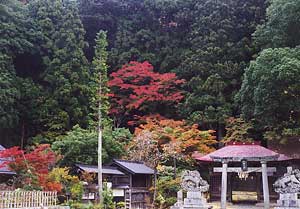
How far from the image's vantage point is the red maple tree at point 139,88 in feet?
117

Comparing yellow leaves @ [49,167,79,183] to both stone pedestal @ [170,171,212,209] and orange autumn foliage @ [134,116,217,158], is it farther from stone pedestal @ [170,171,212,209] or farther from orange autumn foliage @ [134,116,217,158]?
orange autumn foliage @ [134,116,217,158]

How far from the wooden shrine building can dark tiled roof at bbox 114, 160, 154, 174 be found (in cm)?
361

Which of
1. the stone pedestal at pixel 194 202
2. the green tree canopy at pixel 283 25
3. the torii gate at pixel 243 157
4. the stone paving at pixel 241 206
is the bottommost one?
the stone paving at pixel 241 206

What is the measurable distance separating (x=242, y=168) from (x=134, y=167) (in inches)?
242

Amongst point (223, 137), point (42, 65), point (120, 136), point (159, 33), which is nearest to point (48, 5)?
point (42, 65)

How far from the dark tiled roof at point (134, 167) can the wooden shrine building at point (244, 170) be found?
361cm

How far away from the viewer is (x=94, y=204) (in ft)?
74.5

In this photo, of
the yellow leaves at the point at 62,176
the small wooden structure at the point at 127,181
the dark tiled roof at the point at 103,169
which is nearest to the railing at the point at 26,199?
the yellow leaves at the point at 62,176

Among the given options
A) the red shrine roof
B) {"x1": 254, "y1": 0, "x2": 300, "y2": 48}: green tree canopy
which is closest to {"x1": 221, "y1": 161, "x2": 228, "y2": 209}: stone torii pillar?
the red shrine roof

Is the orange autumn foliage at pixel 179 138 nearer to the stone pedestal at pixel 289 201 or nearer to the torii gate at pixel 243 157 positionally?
the torii gate at pixel 243 157

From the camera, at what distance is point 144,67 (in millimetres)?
36656

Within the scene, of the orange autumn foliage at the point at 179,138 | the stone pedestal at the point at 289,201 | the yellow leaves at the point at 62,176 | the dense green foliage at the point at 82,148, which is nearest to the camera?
the stone pedestal at the point at 289,201

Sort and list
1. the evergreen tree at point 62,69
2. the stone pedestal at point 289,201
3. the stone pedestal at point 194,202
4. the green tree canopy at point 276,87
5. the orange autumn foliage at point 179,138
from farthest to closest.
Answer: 1. the evergreen tree at point 62,69
2. the orange autumn foliage at point 179,138
3. the green tree canopy at point 276,87
4. the stone pedestal at point 194,202
5. the stone pedestal at point 289,201

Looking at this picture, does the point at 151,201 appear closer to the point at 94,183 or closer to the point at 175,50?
the point at 94,183
